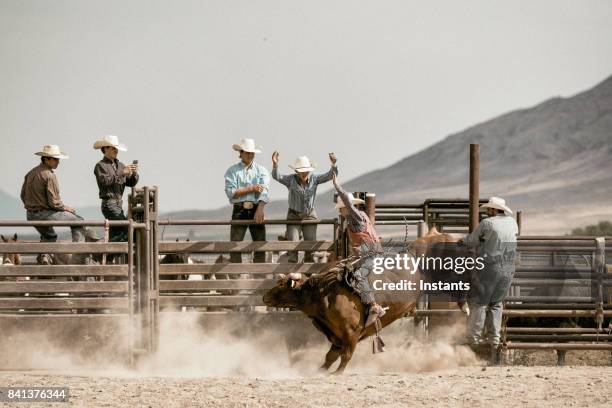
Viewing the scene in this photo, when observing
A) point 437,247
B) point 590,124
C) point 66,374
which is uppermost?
point 590,124

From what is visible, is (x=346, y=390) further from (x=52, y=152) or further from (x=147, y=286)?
(x=52, y=152)

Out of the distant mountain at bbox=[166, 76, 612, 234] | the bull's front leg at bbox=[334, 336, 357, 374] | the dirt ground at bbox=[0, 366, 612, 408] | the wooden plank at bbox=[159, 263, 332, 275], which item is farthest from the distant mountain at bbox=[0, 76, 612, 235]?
the dirt ground at bbox=[0, 366, 612, 408]

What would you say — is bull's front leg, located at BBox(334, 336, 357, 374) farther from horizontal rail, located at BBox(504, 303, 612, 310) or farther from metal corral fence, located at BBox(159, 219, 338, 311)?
horizontal rail, located at BBox(504, 303, 612, 310)

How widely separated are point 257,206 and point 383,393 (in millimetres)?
3786

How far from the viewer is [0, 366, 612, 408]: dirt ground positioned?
10.1 metres

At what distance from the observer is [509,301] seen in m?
13.8

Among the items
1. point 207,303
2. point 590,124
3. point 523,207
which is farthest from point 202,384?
point 590,124

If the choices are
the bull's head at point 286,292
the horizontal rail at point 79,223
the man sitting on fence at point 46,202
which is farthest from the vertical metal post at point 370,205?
the man sitting on fence at point 46,202

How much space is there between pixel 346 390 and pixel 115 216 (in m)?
4.01

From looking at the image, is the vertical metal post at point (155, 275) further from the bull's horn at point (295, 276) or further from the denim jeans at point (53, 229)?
the bull's horn at point (295, 276)

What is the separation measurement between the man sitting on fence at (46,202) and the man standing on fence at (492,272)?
4.30 metres

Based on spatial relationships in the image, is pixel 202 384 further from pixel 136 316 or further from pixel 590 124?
pixel 590 124

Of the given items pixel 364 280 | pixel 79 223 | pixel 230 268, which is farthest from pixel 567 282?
pixel 79 223

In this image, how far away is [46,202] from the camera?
13.1 m
